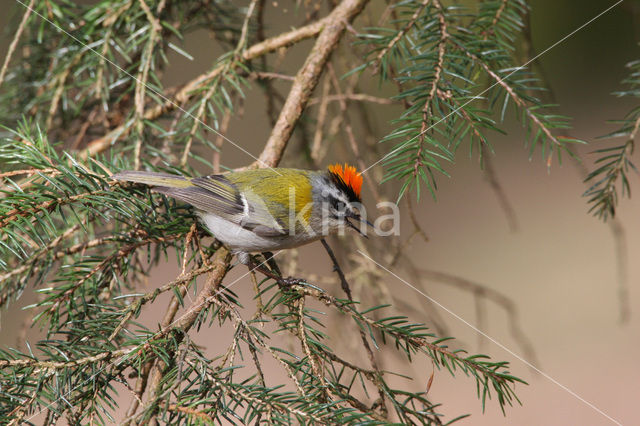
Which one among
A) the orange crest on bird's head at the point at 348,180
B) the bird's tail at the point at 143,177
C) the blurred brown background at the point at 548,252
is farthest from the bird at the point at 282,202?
the blurred brown background at the point at 548,252

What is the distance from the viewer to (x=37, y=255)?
1.02 meters

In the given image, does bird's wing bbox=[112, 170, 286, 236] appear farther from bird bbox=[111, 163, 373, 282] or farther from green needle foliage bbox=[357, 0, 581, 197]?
green needle foliage bbox=[357, 0, 581, 197]

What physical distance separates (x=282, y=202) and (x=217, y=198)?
0.65ft

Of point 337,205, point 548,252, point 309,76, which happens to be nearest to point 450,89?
point 309,76

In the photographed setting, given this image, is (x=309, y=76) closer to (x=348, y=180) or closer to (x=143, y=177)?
(x=348, y=180)

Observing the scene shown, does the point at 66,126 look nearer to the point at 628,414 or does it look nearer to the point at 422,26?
the point at 422,26

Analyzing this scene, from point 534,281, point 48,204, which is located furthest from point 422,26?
point 534,281

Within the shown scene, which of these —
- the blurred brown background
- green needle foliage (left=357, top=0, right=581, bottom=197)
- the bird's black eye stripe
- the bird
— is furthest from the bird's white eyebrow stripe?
the blurred brown background

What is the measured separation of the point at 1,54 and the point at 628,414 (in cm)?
308

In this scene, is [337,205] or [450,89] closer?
[450,89]

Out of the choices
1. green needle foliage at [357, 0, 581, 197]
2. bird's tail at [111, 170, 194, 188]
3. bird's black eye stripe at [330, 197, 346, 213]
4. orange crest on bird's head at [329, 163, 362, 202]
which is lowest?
bird's tail at [111, 170, 194, 188]

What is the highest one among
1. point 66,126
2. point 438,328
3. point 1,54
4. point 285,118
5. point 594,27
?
point 594,27

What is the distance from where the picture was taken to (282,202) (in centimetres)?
158

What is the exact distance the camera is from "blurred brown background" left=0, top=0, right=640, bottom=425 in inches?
94.7
